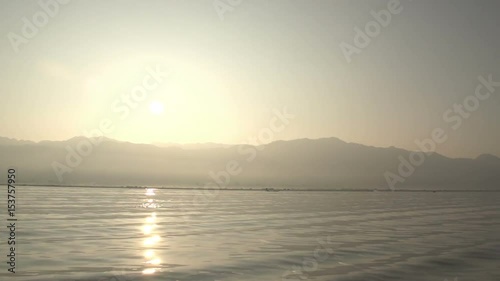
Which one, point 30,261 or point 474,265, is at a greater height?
point 30,261

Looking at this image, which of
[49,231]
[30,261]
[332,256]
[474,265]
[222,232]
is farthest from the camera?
[222,232]

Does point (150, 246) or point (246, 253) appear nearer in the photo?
point (246, 253)

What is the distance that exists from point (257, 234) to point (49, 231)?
1488 centimetres

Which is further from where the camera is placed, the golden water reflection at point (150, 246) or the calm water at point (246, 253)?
the golden water reflection at point (150, 246)

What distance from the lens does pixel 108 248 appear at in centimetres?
2603

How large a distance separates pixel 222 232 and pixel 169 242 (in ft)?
23.7

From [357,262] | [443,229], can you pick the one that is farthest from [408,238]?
[357,262]

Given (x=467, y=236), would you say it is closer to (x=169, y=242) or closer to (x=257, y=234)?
(x=257, y=234)

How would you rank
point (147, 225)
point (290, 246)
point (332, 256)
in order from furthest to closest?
point (147, 225) → point (290, 246) → point (332, 256)

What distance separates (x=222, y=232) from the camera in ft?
119

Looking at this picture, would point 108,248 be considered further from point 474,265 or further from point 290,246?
point 474,265

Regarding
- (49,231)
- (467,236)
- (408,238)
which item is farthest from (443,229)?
(49,231)

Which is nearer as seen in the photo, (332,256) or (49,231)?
(332,256)

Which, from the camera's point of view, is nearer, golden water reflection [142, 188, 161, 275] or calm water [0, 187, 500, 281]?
calm water [0, 187, 500, 281]
